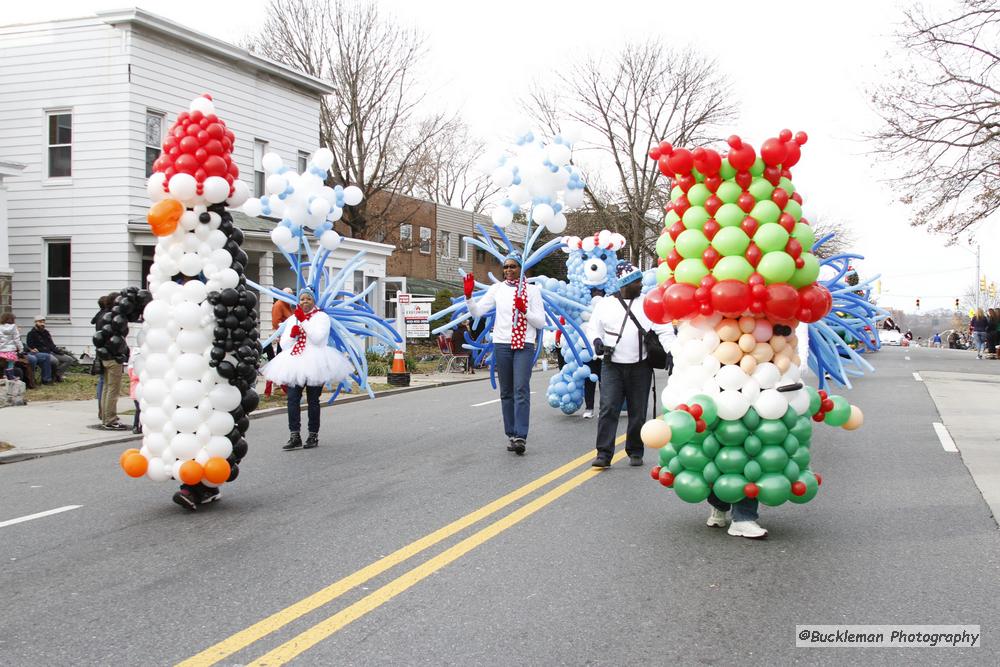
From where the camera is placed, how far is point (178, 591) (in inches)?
192

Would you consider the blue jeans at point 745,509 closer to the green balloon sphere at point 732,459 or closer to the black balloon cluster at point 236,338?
the green balloon sphere at point 732,459

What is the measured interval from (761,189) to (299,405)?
6163mm

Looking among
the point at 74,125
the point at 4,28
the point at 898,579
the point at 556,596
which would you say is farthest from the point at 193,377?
the point at 4,28

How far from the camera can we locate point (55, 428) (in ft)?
40.1

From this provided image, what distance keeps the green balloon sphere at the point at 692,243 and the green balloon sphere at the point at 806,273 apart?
583 mm

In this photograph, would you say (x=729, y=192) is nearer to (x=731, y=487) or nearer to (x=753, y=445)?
(x=753, y=445)

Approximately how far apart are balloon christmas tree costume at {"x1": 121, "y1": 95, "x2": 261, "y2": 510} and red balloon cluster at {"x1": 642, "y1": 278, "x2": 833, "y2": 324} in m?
3.21

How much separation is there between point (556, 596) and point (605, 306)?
14.3 ft

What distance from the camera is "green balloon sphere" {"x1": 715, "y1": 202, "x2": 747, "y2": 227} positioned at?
18.9ft

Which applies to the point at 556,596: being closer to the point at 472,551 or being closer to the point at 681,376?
the point at 472,551

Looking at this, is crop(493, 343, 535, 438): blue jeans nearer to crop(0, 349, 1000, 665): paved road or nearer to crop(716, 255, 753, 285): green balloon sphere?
crop(0, 349, 1000, 665): paved road

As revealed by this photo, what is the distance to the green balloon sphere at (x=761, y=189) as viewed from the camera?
5.80 metres

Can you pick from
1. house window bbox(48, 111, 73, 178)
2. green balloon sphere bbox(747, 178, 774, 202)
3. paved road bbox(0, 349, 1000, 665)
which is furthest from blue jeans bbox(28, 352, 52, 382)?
green balloon sphere bbox(747, 178, 774, 202)

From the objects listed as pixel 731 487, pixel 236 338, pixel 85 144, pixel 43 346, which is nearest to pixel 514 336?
pixel 236 338
